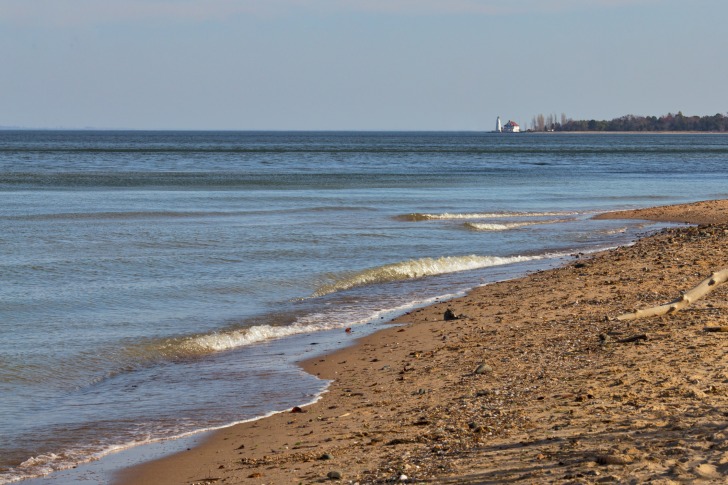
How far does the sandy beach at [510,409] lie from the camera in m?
5.21

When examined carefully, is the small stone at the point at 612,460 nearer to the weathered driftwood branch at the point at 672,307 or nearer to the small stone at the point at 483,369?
the small stone at the point at 483,369

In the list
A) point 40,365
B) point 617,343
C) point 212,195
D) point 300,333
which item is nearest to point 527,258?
point 300,333

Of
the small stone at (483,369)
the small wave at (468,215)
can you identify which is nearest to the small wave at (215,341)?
the small stone at (483,369)

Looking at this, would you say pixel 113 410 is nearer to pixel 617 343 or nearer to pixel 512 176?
pixel 617 343

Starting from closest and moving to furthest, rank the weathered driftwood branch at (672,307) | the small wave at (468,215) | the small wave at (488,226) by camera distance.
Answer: the weathered driftwood branch at (672,307)
the small wave at (488,226)
the small wave at (468,215)

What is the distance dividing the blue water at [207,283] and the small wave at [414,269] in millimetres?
50

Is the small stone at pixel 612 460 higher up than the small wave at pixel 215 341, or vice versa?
the small stone at pixel 612 460

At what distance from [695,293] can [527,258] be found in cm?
814

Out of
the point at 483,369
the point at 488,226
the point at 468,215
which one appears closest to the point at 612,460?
the point at 483,369

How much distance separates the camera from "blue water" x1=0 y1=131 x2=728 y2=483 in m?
7.96

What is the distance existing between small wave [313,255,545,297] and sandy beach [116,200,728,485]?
3641mm

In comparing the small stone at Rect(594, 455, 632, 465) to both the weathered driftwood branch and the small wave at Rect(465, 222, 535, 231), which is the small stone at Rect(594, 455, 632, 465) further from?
the small wave at Rect(465, 222, 535, 231)

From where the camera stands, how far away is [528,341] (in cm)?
919

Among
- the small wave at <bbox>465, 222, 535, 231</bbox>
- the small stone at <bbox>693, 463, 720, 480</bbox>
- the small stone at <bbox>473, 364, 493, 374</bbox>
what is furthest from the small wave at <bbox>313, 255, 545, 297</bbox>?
the small stone at <bbox>693, 463, 720, 480</bbox>
